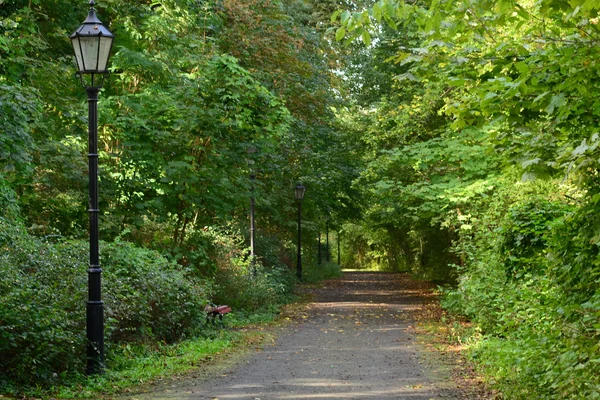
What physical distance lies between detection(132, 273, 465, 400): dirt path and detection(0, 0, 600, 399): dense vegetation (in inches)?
40.9

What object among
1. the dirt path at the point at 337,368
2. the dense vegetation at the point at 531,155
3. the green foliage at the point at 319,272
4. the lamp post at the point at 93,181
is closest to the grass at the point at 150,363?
the lamp post at the point at 93,181

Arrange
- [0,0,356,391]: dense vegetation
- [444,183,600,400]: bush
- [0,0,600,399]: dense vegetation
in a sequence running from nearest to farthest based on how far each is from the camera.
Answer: [444,183,600,400]: bush < [0,0,600,399]: dense vegetation < [0,0,356,391]: dense vegetation

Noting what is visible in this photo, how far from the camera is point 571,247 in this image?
8.56 metres

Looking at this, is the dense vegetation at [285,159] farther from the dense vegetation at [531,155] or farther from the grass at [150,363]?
the grass at [150,363]

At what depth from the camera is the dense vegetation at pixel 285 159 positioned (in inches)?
279

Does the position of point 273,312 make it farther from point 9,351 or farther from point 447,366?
point 9,351

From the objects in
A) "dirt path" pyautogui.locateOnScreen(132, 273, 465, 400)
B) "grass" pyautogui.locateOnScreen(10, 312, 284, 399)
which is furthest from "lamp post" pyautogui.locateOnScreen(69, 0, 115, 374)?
"dirt path" pyautogui.locateOnScreen(132, 273, 465, 400)

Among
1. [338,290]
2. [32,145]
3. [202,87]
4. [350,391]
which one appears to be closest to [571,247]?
[350,391]

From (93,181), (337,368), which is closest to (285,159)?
(337,368)

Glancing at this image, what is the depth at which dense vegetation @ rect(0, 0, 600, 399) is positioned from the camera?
23.2ft

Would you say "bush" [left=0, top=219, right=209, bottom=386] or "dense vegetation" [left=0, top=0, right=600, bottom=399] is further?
"bush" [left=0, top=219, right=209, bottom=386]

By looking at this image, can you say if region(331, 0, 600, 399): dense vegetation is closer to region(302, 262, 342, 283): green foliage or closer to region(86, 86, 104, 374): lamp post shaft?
region(86, 86, 104, 374): lamp post shaft

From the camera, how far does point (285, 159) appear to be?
25750 millimetres

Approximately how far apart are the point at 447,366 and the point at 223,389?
3.84 meters
